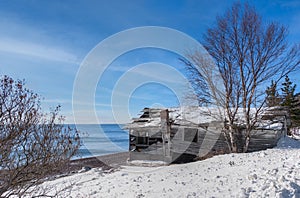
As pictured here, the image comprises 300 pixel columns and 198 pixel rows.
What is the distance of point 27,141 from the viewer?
4.11 meters

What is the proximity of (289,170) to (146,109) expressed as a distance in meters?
11.1

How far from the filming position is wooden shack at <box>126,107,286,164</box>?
506 inches

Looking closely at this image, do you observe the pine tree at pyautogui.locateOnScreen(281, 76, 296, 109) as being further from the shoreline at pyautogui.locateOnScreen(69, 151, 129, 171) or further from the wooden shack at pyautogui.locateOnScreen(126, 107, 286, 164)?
the shoreline at pyautogui.locateOnScreen(69, 151, 129, 171)

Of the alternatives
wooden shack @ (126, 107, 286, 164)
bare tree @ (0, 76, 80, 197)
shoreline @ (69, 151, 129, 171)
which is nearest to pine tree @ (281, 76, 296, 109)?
wooden shack @ (126, 107, 286, 164)

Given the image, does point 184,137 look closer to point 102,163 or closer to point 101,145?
point 102,163

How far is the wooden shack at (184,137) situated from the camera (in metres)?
12.8

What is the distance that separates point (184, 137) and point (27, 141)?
10390 mm

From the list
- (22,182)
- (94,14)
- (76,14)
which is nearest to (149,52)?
(94,14)

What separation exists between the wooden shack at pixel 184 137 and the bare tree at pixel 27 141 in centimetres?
841

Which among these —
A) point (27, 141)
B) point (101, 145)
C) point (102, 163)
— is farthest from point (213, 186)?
point (101, 145)

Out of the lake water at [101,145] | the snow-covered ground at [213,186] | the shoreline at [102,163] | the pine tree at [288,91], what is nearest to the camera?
the snow-covered ground at [213,186]

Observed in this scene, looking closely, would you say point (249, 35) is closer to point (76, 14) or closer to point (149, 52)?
point (149, 52)

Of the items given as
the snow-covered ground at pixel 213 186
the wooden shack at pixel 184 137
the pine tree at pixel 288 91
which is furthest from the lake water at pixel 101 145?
the pine tree at pixel 288 91

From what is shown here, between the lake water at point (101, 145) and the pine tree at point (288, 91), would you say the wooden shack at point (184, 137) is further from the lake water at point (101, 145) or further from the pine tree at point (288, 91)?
the pine tree at point (288, 91)
